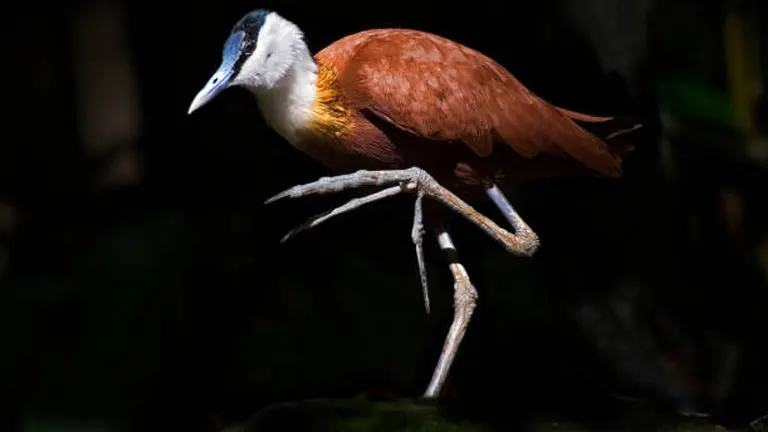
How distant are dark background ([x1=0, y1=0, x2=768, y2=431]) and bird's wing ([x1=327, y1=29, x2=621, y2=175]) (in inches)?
21.2

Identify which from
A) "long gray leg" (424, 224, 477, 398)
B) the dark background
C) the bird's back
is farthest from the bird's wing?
the dark background

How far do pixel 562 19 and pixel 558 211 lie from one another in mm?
334

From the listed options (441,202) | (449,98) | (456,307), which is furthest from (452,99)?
(456,307)

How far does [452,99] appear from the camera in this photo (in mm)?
1139

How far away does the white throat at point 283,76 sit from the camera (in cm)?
111

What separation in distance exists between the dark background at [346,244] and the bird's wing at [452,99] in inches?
21.2

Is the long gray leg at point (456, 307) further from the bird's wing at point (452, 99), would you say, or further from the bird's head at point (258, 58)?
the bird's head at point (258, 58)

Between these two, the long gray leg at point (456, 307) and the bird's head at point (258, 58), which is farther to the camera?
the long gray leg at point (456, 307)

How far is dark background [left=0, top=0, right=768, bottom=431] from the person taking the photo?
173cm

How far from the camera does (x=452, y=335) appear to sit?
4.07 ft

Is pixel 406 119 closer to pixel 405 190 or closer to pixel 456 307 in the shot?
pixel 405 190

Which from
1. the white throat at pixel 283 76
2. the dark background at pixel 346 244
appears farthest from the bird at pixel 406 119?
the dark background at pixel 346 244

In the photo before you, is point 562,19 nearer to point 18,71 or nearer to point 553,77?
point 553,77

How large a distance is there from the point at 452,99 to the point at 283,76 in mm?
172
